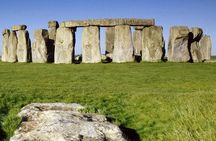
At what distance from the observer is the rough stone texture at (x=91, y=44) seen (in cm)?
2973

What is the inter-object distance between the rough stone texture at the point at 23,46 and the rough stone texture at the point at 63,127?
22451mm

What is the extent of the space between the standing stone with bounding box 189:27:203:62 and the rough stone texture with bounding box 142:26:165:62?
2580mm

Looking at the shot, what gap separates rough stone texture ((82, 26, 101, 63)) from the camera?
97.6 feet

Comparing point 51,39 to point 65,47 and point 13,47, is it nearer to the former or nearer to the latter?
point 65,47

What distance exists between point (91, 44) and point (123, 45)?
2.32 meters

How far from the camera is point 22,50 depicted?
3300 centimetres

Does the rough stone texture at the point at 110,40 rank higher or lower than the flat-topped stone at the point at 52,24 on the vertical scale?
lower

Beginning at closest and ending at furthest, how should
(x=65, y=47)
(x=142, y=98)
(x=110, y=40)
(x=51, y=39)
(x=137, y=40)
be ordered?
1. (x=142, y=98)
2. (x=65, y=47)
3. (x=51, y=39)
4. (x=110, y=40)
5. (x=137, y=40)

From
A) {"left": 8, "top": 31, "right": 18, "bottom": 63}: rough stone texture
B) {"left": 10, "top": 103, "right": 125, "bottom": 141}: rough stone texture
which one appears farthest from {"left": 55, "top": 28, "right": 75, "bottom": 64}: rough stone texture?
{"left": 10, "top": 103, "right": 125, "bottom": 141}: rough stone texture

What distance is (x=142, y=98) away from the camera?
13.4 meters

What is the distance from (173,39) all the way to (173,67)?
4.82 meters

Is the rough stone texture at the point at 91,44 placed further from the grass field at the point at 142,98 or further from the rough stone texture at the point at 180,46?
the grass field at the point at 142,98

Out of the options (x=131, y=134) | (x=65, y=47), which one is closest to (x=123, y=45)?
(x=65, y=47)

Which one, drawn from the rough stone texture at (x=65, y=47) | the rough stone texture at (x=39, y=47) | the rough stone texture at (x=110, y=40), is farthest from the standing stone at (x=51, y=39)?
the rough stone texture at (x=110, y=40)
